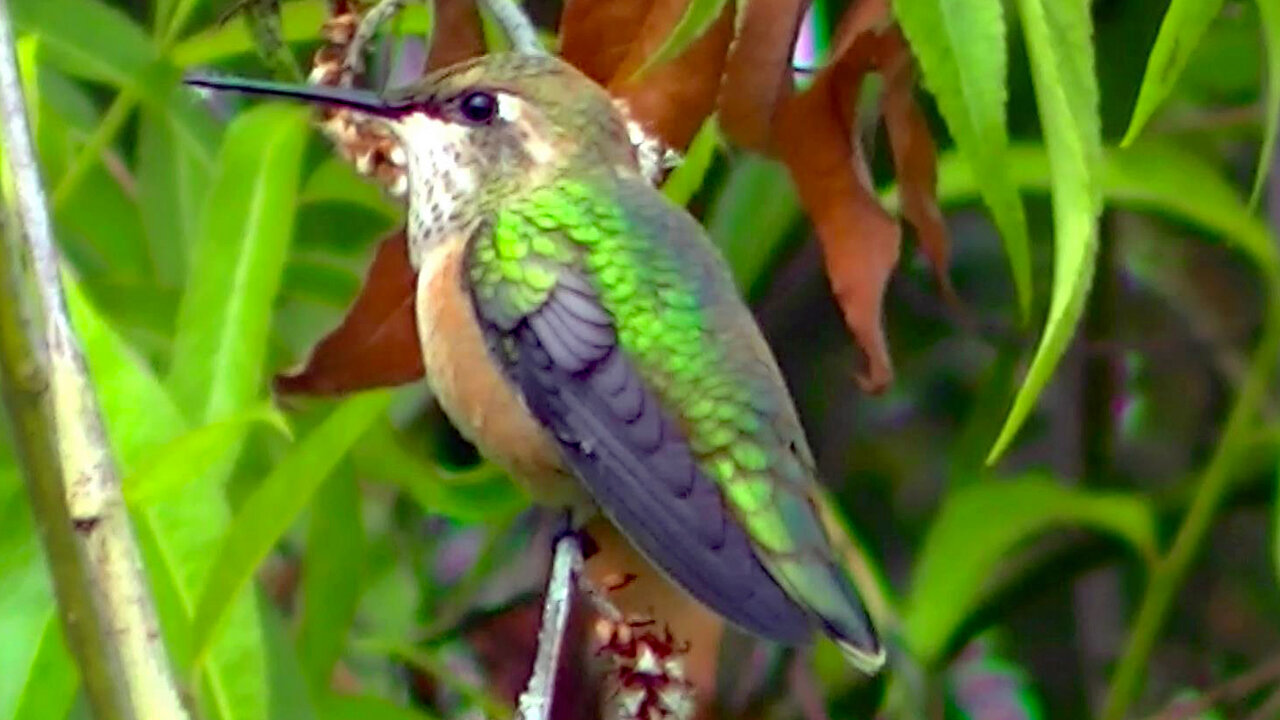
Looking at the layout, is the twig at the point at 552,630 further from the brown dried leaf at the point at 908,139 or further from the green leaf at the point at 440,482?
the green leaf at the point at 440,482

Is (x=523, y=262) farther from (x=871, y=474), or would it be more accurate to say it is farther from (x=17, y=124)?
(x=871, y=474)

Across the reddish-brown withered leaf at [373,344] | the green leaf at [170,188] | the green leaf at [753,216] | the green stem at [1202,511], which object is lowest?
the green stem at [1202,511]

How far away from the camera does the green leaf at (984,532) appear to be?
1775 millimetres

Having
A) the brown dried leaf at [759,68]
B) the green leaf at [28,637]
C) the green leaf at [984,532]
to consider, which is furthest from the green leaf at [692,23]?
the green leaf at [984,532]

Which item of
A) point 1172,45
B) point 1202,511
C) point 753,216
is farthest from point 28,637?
point 1202,511

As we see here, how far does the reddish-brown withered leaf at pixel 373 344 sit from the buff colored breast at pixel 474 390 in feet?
0.07

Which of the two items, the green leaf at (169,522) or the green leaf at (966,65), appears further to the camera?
the green leaf at (169,522)

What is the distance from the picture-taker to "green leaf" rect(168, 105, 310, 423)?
132 centimetres

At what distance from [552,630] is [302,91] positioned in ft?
1.06

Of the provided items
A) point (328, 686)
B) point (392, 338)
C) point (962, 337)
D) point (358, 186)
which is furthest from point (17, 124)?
point (962, 337)

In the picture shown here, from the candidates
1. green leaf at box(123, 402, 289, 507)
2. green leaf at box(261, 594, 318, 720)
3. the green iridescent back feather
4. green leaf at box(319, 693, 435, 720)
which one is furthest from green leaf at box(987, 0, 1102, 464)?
green leaf at box(319, 693, 435, 720)

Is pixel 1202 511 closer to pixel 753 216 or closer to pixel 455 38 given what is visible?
pixel 753 216

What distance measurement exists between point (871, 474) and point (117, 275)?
112 cm

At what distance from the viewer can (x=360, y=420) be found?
120cm
